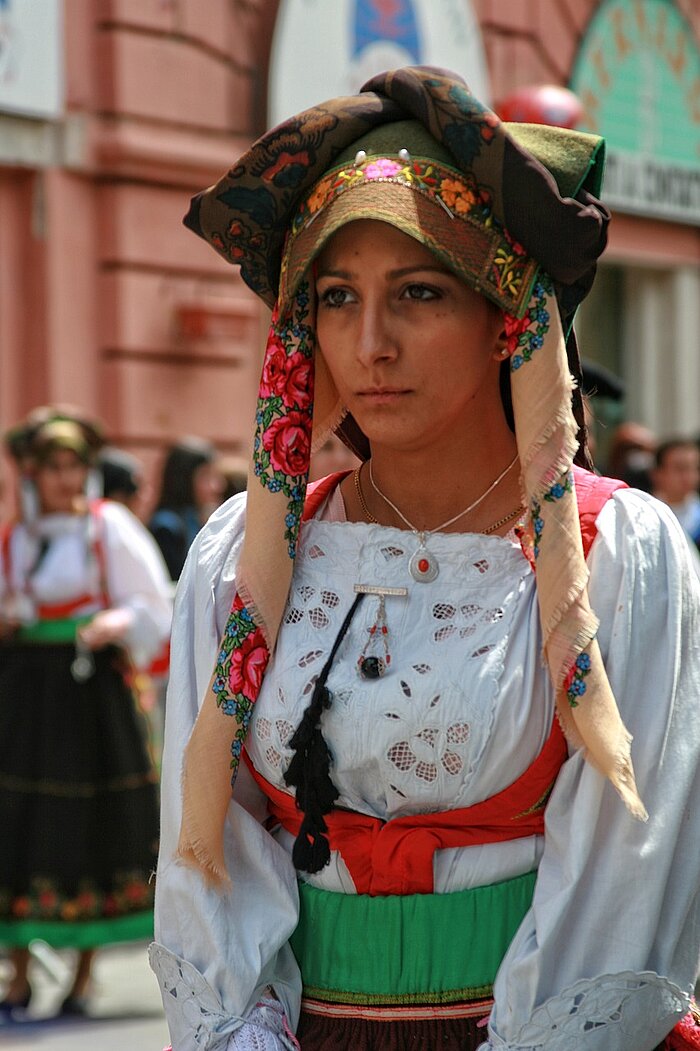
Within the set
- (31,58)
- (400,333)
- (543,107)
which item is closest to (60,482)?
(31,58)

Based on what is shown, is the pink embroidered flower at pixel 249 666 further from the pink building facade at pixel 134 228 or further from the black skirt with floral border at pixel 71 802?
the pink building facade at pixel 134 228

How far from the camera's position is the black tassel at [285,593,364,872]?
2.28 m

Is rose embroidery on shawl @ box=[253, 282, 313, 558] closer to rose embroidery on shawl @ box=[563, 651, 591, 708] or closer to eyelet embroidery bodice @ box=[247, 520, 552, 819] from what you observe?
eyelet embroidery bodice @ box=[247, 520, 552, 819]

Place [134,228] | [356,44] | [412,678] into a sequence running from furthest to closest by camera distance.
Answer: [356,44] → [134,228] → [412,678]

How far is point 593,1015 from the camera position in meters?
2.17

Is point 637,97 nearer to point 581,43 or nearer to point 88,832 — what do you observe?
point 581,43

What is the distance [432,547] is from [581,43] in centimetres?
1133

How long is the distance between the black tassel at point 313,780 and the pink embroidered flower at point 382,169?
0.63 m

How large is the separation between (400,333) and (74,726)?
4403mm

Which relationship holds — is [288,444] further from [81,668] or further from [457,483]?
[81,668]

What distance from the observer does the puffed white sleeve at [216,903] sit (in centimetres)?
231

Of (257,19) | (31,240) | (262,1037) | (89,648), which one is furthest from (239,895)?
(257,19)

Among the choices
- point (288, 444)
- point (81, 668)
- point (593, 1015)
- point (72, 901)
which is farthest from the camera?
point (81, 668)

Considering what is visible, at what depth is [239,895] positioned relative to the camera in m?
2.38
